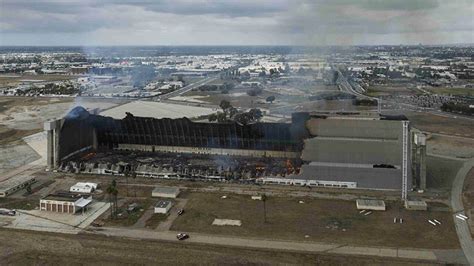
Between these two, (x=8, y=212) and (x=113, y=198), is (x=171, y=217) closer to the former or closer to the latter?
(x=113, y=198)

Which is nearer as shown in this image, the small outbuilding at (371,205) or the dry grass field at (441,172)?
the small outbuilding at (371,205)

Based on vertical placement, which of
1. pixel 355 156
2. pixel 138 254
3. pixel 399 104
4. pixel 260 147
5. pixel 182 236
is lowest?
pixel 138 254

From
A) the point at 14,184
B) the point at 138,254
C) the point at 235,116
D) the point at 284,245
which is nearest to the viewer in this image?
the point at 138,254

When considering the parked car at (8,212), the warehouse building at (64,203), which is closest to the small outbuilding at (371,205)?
the warehouse building at (64,203)

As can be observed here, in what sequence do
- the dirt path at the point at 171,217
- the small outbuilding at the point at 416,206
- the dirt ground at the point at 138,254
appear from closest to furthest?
the dirt ground at the point at 138,254 → the dirt path at the point at 171,217 → the small outbuilding at the point at 416,206

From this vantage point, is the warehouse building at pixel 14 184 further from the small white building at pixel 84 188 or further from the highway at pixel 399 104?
the highway at pixel 399 104

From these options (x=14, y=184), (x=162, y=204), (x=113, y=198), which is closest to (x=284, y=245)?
(x=162, y=204)

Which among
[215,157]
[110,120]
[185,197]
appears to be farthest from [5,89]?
[185,197]
